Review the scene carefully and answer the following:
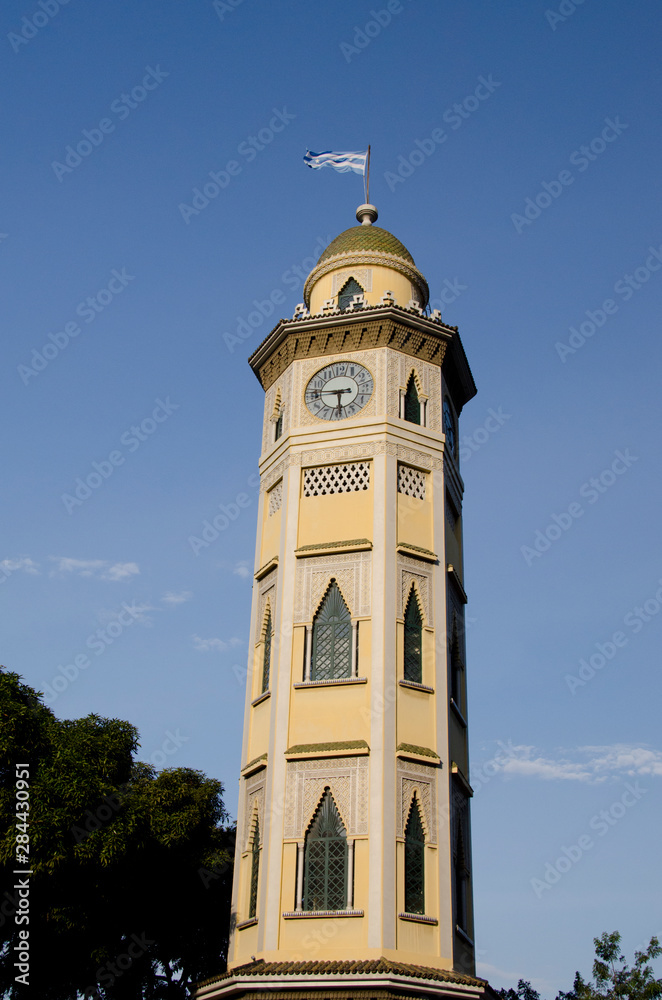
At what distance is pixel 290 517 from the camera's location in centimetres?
2148

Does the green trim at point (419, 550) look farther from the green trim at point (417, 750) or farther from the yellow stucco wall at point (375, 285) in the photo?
the yellow stucco wall at point (375, 285)

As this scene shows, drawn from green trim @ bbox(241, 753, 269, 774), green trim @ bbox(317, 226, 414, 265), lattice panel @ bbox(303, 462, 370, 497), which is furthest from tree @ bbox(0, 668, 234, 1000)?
green trim @ bbox(317, 226, 414, 265)

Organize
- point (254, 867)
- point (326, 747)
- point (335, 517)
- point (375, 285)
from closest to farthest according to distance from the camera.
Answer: point (326, 747), point (254, 867), point (335, 517), point (375, 285)

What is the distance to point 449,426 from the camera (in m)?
24.1

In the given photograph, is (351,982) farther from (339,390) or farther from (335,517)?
(339,390)

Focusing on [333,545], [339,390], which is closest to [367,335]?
[339,390]

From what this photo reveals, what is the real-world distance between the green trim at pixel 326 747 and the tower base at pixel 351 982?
3601mm

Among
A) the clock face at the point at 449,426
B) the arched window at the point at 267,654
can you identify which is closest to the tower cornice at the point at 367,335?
the clock face at the point at 449,426

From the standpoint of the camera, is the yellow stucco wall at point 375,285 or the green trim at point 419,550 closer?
the green trim at point 419,550

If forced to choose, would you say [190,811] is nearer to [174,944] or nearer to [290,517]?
[174,944]

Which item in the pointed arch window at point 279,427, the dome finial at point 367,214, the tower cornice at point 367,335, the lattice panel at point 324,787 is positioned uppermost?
the dome finial at point 367,214

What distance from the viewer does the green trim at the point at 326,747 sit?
1861 cm

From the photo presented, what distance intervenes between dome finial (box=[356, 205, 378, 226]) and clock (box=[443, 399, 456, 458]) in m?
6.22

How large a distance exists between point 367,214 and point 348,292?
358cm
